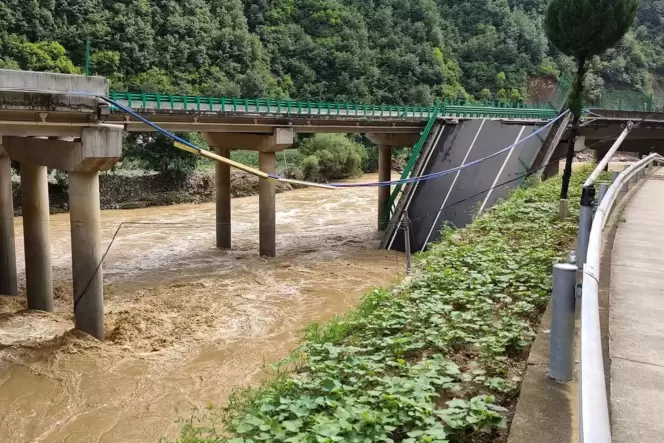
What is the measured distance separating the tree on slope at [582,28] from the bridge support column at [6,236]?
537 inches

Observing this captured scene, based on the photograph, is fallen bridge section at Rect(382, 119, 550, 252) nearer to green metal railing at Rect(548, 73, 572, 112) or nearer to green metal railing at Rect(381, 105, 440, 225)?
green metal railing at Rect(381, 105, 440, 225)

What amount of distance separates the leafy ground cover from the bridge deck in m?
0.67

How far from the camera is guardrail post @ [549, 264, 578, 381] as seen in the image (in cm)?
355

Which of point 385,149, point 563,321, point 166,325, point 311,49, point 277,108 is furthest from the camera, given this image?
point 311,49

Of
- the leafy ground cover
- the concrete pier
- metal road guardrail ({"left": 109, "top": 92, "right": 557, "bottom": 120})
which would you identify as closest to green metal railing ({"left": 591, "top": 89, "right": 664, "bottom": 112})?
metal road guardrail ({"left": 109, "top": 92, "right": 557, "bottom": 120})

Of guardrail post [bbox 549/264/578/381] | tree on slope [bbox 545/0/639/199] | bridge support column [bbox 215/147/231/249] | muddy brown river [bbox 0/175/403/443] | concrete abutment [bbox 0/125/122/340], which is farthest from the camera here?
bridge support column [bbox 215/147/231/249]

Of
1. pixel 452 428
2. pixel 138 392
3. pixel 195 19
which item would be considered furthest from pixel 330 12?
pixel 452 428

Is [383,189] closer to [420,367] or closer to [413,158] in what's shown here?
[413,158]

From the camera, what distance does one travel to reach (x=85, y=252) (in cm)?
1253

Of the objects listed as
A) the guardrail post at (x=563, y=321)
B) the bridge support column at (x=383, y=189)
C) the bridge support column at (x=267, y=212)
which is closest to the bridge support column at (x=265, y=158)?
the bridge support column at (x=267, y=212)

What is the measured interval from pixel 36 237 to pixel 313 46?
5749 centimetres

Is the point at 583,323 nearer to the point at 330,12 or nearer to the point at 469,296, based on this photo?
the point at 469,296

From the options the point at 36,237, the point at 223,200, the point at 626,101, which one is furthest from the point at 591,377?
the point at 626,101

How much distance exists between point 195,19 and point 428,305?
2269 inches
